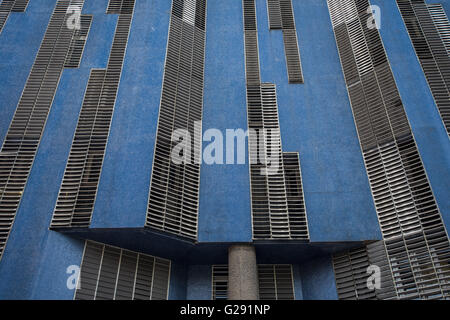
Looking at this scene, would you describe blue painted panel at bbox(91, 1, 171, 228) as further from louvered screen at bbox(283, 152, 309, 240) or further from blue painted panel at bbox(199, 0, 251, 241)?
louvered screen at bbox(283, 152, 309, 240)

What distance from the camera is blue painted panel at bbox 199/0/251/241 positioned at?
36.6ft

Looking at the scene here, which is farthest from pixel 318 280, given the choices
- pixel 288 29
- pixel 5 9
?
pixel 5 9

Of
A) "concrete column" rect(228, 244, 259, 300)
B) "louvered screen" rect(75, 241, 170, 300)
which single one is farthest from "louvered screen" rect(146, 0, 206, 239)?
"louvered screen" rect(75, 241, 170, 300)

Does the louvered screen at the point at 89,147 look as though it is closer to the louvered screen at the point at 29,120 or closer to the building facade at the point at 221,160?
the building facade at the point at 221,160

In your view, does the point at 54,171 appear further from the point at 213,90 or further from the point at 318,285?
the point at 318,285

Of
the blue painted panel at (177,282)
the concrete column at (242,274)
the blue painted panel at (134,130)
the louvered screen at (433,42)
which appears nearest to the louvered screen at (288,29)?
the louvered screen at (433,42)

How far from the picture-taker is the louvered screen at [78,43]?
14.1 meters

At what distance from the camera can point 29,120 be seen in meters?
12.4

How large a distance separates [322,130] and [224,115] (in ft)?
12.1

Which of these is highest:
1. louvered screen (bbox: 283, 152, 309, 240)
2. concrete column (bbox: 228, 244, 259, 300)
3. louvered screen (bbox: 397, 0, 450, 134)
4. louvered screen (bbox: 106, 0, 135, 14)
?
louvered screen (bbox: 106, 0, 135, 14)

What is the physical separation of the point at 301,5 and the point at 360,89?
20.9 feet

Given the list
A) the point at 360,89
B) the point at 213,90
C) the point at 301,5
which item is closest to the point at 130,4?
the point at 213,90

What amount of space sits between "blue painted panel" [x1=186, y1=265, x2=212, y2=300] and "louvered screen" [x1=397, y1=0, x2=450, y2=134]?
368 inches
